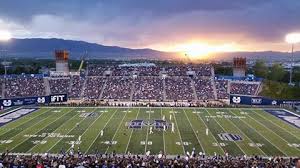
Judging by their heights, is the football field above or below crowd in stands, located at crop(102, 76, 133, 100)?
below

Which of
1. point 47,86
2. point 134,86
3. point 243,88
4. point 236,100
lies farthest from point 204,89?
point 47,86

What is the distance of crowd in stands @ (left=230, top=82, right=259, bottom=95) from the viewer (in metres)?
70.1

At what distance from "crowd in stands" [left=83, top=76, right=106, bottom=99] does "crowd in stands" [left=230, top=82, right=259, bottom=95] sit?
2330 centimetres

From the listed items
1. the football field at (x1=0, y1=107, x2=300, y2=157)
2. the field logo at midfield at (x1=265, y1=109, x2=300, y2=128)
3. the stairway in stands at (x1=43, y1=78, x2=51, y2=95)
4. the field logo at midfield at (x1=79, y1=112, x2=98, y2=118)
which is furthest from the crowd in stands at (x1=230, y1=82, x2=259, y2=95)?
the stairway in stands at (x1=43, y1=78, x2=51, y2=95)

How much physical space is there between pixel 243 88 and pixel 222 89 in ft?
11.9

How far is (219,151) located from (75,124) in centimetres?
1729

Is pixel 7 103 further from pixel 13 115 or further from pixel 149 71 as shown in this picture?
pixel 149 71

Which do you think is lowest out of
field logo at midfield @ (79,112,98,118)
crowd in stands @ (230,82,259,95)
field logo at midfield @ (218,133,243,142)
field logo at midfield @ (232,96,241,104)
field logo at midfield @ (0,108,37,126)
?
field logo at midfield @ (218,133,243,142)

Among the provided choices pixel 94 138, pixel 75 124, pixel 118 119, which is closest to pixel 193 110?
pixel 118 119

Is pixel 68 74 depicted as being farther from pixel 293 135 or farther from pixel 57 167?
pixel 57 167

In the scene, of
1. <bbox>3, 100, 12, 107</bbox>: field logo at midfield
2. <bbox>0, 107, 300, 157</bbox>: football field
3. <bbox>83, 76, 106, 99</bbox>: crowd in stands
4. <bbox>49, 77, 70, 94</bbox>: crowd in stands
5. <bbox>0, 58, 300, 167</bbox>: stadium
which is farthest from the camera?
<bbox>49, 77, 70, 94</bbox>: crowd in stands

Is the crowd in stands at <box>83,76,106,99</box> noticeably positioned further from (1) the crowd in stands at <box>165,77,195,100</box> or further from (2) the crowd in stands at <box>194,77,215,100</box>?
(2) the crowd in stands at <box>194,77,215,100</box>

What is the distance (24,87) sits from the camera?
226 ft

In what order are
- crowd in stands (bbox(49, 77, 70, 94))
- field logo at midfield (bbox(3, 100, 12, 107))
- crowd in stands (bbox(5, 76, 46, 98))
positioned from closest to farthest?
field logo at midfield (bbox(3, 100, 12, 107)) < crowd in stands (bbox(5, 76, 46, 98)) < crowd in stands (bbox(49, 77, 70, 94))
